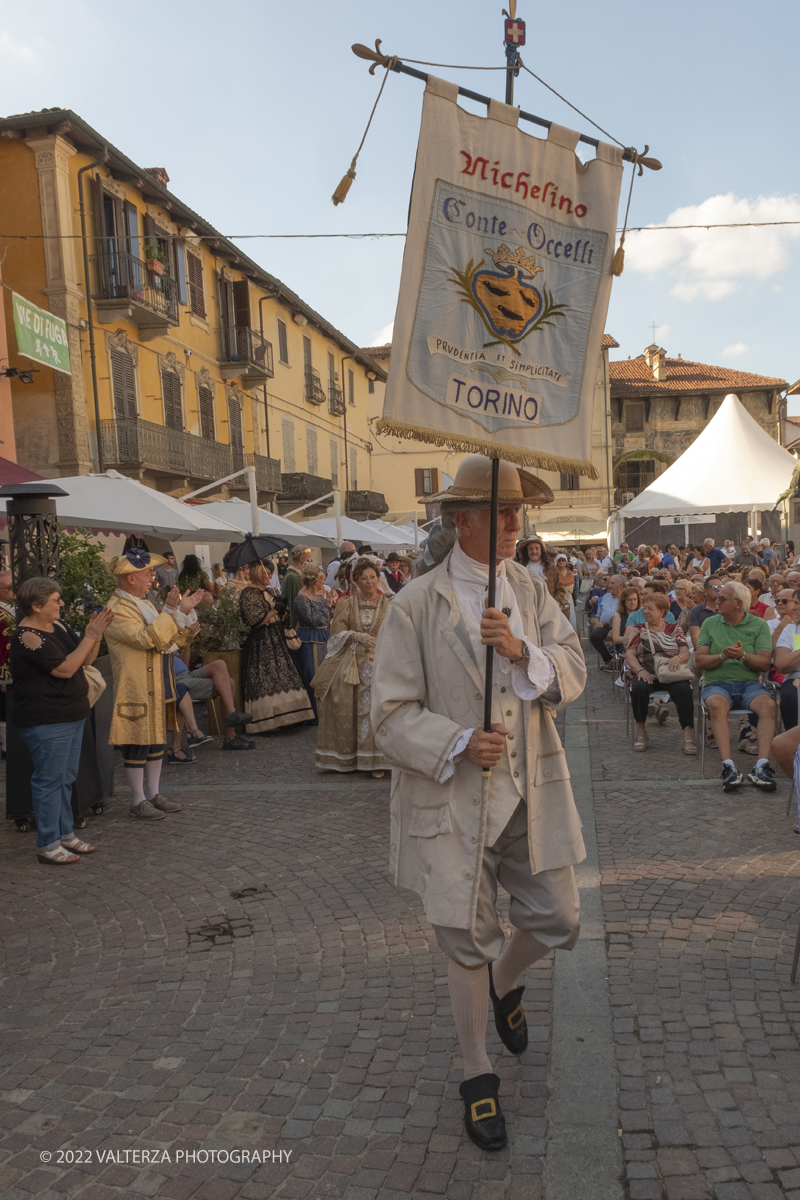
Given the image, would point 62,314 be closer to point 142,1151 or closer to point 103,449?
point 103,449

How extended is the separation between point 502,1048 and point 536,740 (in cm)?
119

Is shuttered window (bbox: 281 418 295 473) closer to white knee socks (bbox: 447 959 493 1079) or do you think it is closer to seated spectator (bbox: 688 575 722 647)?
seated spectator (bbox: 688 575 722 647)

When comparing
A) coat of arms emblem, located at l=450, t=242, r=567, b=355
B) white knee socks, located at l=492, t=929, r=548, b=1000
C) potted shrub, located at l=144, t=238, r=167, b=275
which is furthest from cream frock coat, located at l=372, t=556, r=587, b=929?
potted shrub, located at l=144, t=238, r=167, b=275

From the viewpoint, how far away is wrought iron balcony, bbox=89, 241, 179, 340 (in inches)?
819

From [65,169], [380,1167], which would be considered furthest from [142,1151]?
[65,169]

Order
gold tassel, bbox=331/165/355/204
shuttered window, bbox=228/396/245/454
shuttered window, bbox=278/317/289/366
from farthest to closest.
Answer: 1. shuttered window, bbox=278/317/289/366
2. shuttered window, bbox=228/396/245/454
3. gold tassel, bbox=331/165/355/204

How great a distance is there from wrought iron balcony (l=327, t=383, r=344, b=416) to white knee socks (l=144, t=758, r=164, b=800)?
33.7 meters

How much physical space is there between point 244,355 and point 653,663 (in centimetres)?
2302

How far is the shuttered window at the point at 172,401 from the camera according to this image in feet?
79.8

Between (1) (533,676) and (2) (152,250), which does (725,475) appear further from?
(1) (533,676)

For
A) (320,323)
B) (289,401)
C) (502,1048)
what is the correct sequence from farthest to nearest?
(320,323)
(289,401)
(502,1048)

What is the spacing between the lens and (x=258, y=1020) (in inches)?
138

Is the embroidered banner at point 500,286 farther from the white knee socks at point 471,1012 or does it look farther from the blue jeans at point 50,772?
the blue jeans at point 50,772

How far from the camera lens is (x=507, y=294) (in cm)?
288
